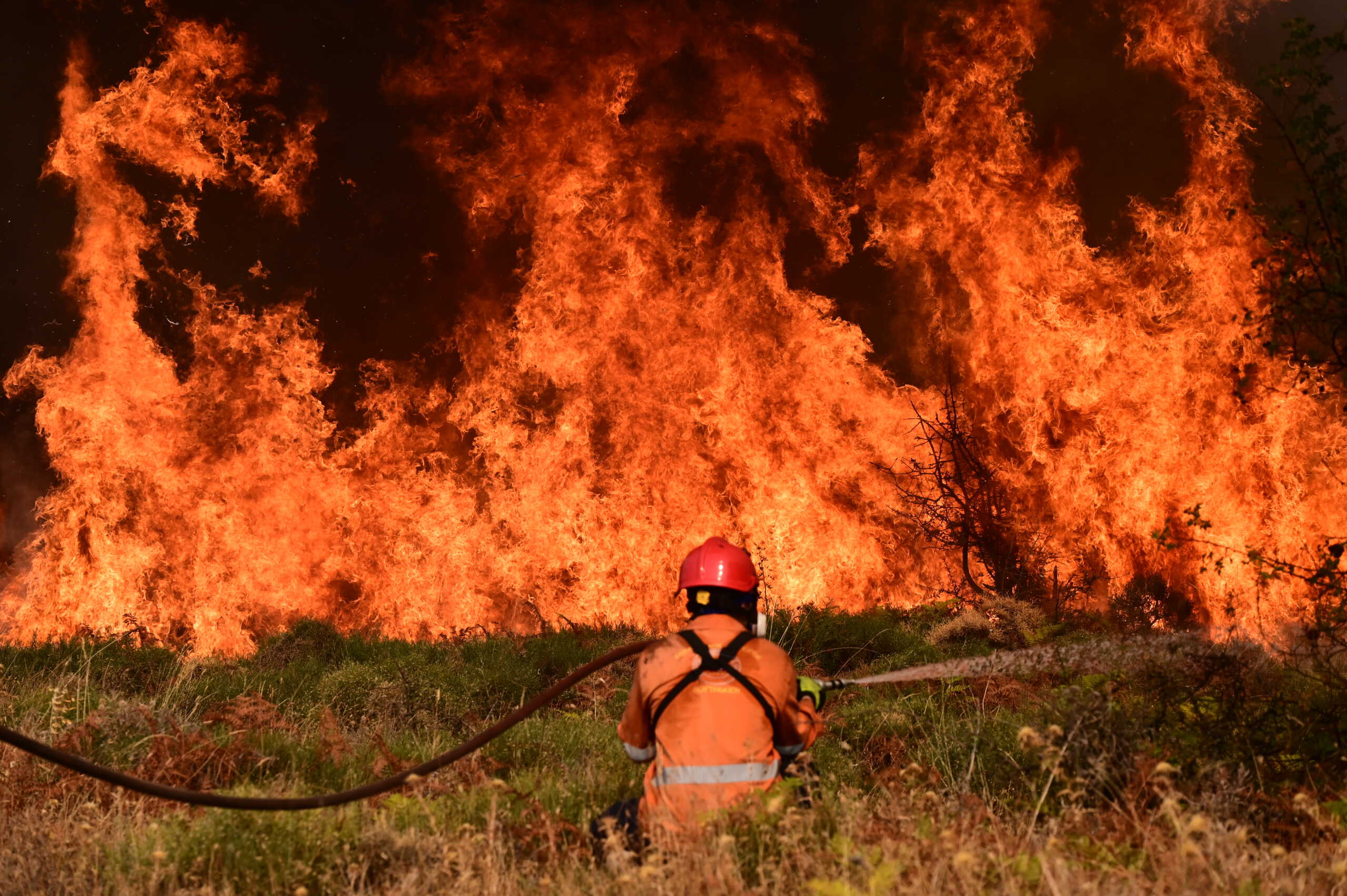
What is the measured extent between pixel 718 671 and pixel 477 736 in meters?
1.25

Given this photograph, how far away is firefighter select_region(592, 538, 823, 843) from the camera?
3.94 metres

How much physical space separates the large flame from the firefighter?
31.8 ft

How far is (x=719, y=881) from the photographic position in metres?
3.16

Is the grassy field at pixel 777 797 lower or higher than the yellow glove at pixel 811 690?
lower

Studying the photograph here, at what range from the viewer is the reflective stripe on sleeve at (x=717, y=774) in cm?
393

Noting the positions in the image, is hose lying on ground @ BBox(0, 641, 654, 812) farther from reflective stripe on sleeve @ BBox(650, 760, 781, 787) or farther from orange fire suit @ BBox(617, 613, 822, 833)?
reflective stripe on sleeve @ BBox(650, 760, 781, 787)

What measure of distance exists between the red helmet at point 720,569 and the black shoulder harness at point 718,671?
31 cm

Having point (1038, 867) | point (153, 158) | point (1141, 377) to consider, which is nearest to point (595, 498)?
point (1141, 377)

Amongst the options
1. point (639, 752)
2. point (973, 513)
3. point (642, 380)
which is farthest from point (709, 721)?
point (642, 380)

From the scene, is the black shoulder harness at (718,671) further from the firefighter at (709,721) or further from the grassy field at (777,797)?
the grassy field at (777,797)

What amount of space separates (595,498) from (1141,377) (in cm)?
752

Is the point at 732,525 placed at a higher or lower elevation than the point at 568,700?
higher

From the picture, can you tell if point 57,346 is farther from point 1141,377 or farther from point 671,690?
point 1141,377

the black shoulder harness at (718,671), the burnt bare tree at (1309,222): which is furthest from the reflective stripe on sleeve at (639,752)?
the burnt bare tree at (1309,222)
